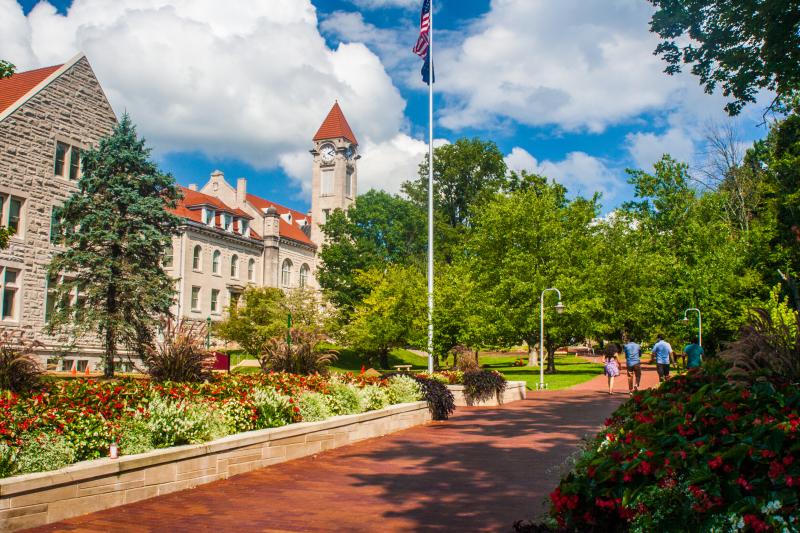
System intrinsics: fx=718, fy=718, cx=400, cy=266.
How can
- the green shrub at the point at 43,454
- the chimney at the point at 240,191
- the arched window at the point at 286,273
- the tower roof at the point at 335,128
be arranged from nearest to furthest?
the green shrub at the point at 43,454
the chimney at the point at 240,191
the arched window at the point at 286,273
the tower roof at the point at 335,128

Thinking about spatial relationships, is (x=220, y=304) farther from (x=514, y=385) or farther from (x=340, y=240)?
(x=514, y=385)

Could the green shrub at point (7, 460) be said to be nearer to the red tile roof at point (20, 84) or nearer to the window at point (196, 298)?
the red tile roof at point (20, 84)

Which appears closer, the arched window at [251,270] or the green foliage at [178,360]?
the green foliage at [178,360]

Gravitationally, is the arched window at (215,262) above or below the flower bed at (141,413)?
above

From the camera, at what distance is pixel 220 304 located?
197 feet

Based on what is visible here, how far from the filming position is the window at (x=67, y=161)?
3106cm

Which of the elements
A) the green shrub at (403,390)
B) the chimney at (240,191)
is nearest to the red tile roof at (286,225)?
the chimney at (240,191)

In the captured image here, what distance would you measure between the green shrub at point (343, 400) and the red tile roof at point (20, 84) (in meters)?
24.0

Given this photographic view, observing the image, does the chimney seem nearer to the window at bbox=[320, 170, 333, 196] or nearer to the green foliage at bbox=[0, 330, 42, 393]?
the window at bbox=[320, 170, 333, 196]

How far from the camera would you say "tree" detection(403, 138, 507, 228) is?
61781 mm

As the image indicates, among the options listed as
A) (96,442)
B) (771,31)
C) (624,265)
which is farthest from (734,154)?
(96,442)

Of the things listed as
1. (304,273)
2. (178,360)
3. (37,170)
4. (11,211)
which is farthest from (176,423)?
(304,273)

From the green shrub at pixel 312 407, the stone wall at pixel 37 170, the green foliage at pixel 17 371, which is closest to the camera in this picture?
the green foliage at pixel 17 371

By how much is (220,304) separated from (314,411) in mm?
50460
